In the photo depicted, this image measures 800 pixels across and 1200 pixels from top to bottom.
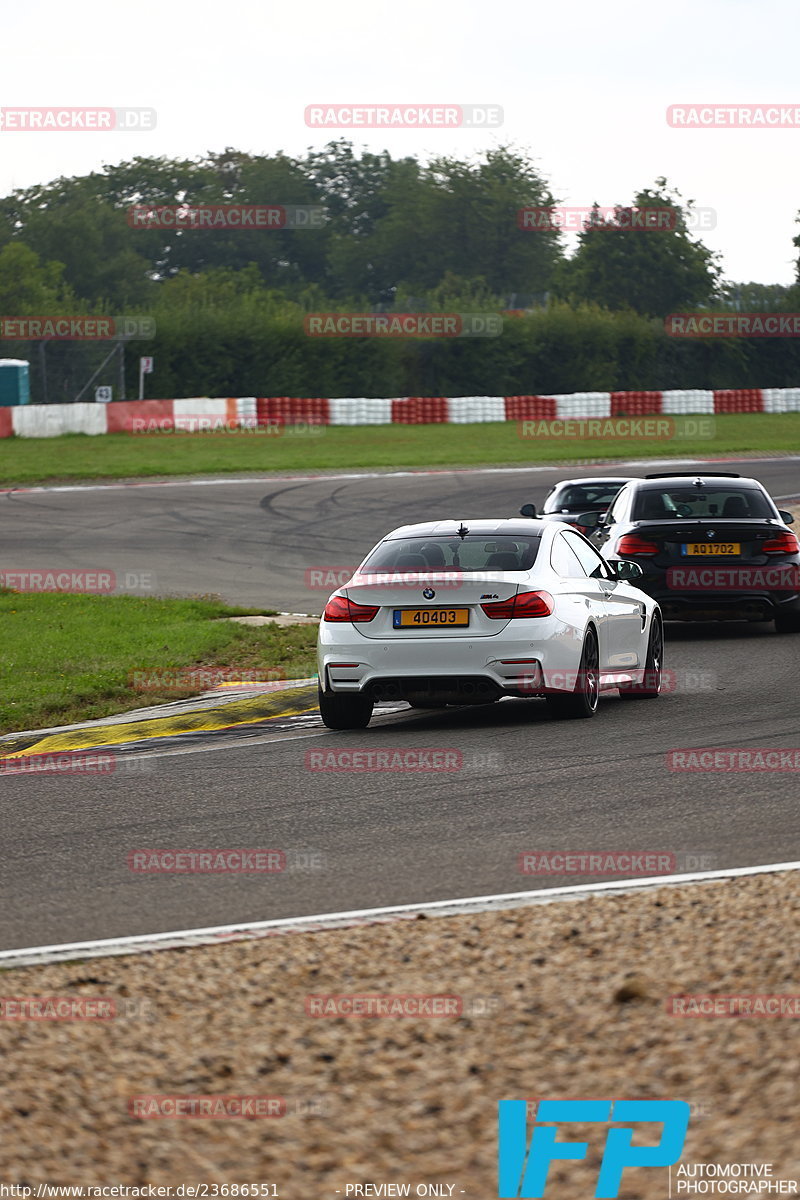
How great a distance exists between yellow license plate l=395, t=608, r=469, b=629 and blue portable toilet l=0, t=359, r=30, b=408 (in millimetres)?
36031

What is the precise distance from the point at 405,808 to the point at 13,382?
128 ft

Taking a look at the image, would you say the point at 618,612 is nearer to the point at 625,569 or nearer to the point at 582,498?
the point at 625,569

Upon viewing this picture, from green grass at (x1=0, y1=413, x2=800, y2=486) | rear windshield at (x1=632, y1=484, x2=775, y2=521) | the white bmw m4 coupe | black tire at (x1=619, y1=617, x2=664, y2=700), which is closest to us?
the white bmw m4 coupe

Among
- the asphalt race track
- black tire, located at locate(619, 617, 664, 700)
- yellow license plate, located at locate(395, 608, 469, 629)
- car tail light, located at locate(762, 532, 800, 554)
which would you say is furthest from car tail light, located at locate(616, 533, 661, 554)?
yellow license plate, located at locate(395, 608, 469, 629)

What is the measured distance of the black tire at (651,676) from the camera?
12875mm

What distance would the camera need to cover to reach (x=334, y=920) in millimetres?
6328

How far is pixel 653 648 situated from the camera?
13.3 metres

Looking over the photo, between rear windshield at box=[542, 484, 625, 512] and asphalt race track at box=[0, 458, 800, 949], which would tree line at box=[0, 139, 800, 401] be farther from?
asphalt race track at box=[0, 458, 800, 949]

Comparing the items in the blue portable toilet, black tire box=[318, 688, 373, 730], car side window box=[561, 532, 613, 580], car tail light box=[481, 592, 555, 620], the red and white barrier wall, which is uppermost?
the blue portable toilet

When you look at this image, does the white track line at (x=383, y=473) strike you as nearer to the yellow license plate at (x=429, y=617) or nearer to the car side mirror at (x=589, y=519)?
the car side mirror at (x=589, y=519)

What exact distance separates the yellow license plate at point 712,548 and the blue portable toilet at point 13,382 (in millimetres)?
32236

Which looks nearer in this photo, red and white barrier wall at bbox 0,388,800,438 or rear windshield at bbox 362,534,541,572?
rear windshield at bbox 362,534,541,572

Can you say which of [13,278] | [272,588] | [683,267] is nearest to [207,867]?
[272,588]

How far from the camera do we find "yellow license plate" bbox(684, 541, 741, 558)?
16.1m
